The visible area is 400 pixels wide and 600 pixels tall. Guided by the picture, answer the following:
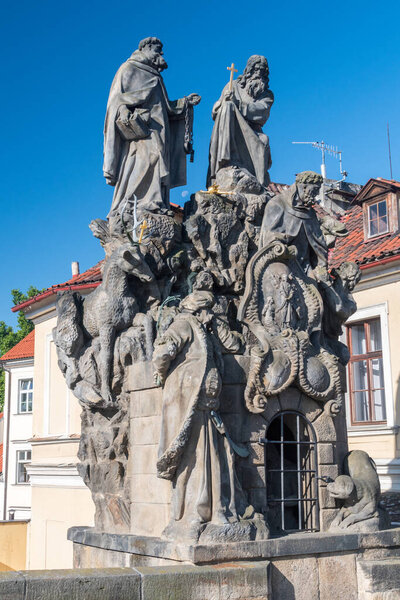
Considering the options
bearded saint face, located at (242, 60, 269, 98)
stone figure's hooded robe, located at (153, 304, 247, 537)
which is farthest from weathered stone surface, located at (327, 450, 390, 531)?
bearded saint face, located at (242, 60, 269, 98)

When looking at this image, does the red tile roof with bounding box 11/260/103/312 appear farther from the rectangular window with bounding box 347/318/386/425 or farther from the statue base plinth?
the statue base plinth

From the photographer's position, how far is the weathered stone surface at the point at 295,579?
754 cm

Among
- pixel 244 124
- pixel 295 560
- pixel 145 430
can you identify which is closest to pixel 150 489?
pixel 145 430

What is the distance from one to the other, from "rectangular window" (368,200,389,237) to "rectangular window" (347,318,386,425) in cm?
236

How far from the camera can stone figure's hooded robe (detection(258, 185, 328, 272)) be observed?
30.5 feet

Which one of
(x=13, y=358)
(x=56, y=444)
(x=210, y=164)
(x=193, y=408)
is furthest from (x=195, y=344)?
(x=13, y=358)

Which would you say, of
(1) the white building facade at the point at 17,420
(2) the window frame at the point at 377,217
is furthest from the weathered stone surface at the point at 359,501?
(1) the white building facade at the point at 17,420

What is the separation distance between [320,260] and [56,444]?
44.3ft

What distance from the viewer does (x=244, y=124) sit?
404 inches

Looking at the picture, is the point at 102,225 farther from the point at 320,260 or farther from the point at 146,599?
the point at 146,599

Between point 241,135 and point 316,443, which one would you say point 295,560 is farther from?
point 241,135

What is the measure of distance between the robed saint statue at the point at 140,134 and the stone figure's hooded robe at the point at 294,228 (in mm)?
1297

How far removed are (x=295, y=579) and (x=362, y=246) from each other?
12.1m

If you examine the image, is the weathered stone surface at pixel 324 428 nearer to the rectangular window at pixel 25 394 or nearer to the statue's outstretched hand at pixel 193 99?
the statue's outstretched hand at pixel 193 99
